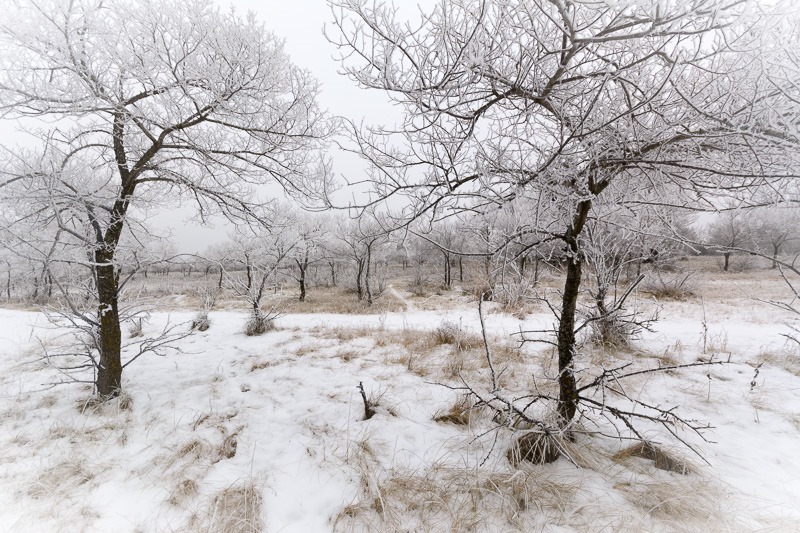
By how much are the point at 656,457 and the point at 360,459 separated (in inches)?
98.1

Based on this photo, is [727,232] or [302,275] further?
[727,232]

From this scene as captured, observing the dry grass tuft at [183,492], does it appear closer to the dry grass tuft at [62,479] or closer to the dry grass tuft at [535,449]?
the dry grass tuft at [62,479]

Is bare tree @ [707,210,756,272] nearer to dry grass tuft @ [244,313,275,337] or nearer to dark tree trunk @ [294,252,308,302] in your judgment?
dark tree trunk @ [294,252,308,302]

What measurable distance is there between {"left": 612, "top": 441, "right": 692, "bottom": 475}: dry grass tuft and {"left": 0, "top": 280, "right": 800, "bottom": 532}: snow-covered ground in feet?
0.19

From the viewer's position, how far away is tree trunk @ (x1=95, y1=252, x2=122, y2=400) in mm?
3717

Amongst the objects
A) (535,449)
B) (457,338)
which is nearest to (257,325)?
(457,338)

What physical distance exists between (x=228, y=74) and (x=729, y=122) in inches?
159

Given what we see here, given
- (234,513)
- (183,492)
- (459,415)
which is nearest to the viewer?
(234,513)

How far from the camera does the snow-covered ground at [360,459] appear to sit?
7.04 ft

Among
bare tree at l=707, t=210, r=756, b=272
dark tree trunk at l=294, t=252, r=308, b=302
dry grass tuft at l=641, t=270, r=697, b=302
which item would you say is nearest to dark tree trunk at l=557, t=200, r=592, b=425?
dry grass tuft at l=641, t=270, r=697, b=302

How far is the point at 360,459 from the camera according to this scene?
2.76 meters

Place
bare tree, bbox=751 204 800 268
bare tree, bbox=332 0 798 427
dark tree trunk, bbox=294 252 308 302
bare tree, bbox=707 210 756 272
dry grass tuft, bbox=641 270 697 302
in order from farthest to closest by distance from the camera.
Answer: bare tree, bbox=707 210 756 272
dark tree trunk, bbox=294 252 308 302
dry grass tuft, bbox=641 270 697 302
bare tree, bbox=751 204 800 268
bare tree, bbox=332 0 798 427

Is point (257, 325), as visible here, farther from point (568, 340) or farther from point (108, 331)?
point (568, 340)

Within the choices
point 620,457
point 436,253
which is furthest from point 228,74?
point 436,253
